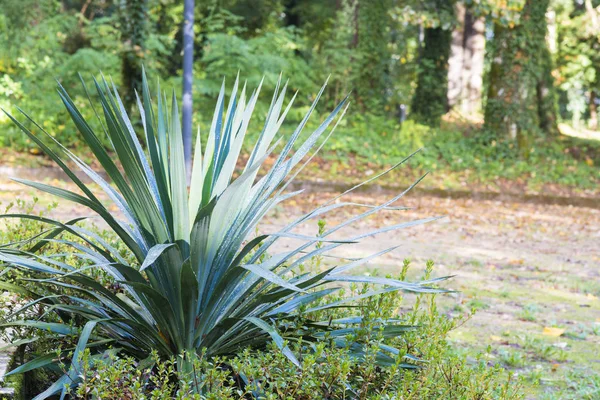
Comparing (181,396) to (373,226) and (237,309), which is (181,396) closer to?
(237,309)

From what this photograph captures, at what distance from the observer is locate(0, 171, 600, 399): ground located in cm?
459

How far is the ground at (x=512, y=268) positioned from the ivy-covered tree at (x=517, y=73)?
3190 millimetres

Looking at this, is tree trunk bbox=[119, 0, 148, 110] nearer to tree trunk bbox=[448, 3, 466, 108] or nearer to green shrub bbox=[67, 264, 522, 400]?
green shrub bbox=[67, 264, 522, 400]

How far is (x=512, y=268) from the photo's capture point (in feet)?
25.2

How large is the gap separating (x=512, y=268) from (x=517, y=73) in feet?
30.8

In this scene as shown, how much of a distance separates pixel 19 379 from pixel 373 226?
767cm

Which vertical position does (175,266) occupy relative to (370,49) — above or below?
below

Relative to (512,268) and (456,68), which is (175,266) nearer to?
(512,268)

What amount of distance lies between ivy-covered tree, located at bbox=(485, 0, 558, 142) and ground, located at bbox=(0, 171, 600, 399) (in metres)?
3.19

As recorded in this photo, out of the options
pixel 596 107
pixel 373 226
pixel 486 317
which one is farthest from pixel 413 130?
pixel 596 107

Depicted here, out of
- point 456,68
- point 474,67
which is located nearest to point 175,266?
point 474,67

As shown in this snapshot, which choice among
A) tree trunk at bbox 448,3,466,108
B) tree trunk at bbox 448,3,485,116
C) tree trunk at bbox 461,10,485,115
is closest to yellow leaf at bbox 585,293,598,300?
tree trunk at bbox 448,3,485,116

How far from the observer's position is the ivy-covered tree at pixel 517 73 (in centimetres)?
1586

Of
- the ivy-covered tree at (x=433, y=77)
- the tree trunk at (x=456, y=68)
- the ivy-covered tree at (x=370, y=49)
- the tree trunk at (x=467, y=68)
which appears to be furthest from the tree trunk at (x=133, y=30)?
the tree trunk at (x=456, y=68)
